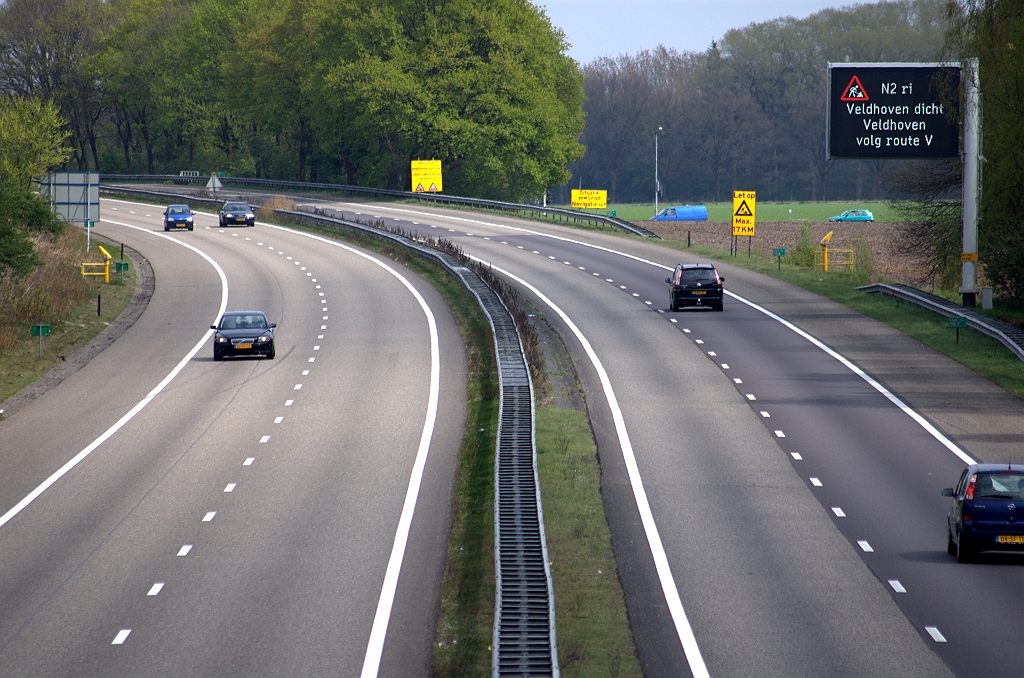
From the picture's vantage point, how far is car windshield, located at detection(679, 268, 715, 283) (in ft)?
147

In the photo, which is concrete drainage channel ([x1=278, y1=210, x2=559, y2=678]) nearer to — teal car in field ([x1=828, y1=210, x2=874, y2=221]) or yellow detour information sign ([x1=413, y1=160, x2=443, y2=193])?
yellow detour information sign ([x1=413, y1=160, x2=443, y2=193])

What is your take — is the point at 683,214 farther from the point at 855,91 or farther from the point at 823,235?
the point at 855,91

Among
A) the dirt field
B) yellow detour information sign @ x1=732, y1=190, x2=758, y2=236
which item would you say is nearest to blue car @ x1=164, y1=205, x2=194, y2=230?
the dirt field

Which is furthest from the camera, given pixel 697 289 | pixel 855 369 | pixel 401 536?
pixel 697 289

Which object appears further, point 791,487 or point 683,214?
point 683,214

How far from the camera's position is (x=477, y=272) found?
49.1 meters

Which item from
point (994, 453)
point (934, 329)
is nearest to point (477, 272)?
point (934, 329)

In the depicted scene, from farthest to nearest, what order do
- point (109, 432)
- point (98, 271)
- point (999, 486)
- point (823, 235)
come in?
point (823, 235), point (98, 271), point (109, 432), point (999, 486)

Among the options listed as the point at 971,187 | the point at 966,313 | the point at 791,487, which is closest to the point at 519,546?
the point at 791,487

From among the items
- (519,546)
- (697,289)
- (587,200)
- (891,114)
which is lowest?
(519,546)

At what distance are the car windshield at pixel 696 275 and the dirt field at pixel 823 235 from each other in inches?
797

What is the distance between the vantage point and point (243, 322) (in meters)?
37.3

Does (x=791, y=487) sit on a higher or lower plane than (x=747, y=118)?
lower

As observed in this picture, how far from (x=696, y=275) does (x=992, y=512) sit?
28191 mm
